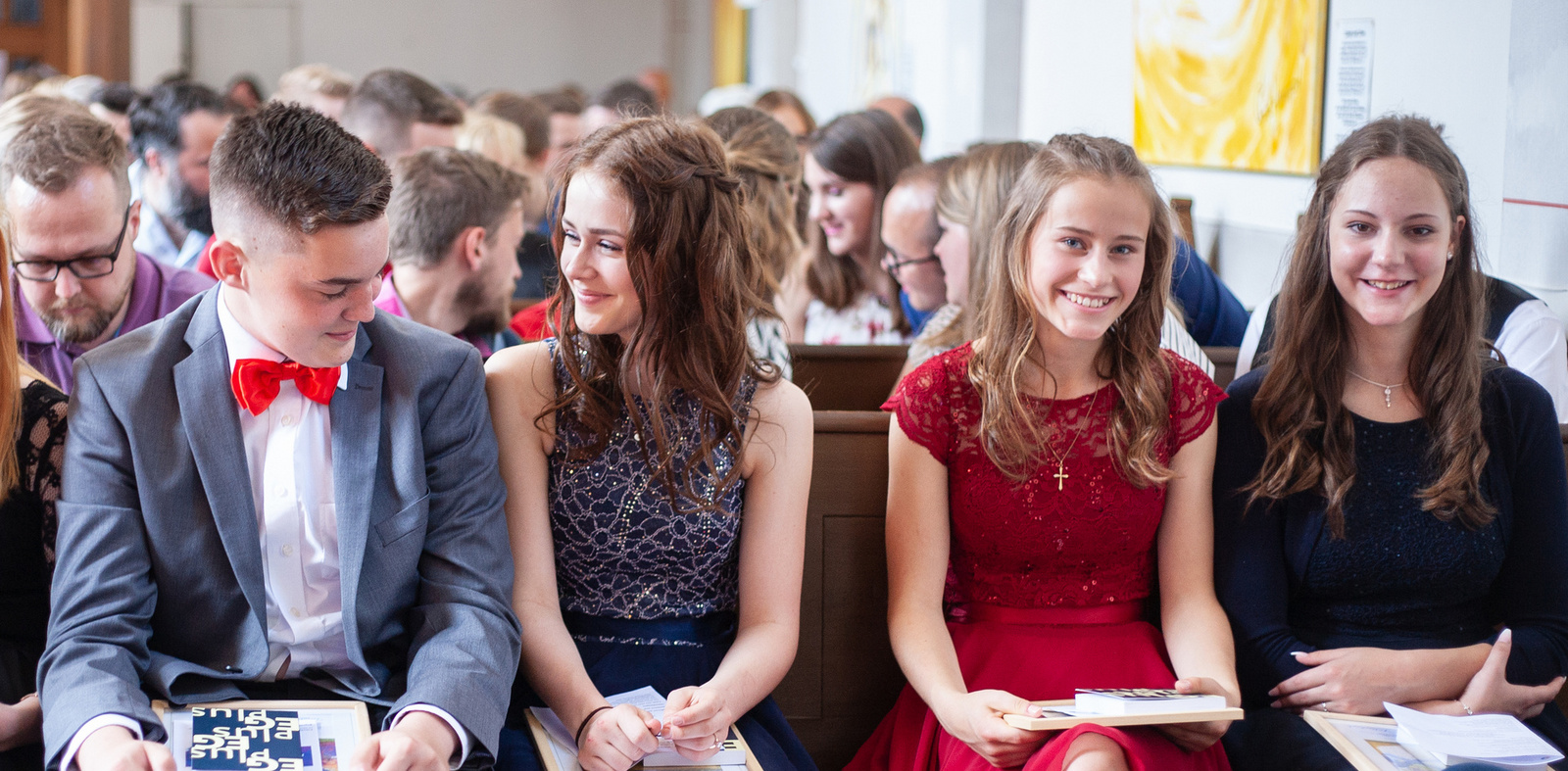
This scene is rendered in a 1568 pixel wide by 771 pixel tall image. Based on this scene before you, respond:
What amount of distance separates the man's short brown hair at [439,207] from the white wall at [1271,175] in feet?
5.72

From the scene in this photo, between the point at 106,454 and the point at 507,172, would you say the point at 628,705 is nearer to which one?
the point at 106,454

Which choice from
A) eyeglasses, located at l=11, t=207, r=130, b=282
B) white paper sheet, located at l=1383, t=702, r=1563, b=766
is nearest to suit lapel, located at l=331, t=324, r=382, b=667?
eyeglasses, located at l=11, t=207, r=130, b=282

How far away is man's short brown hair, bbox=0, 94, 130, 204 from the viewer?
8.27 ft

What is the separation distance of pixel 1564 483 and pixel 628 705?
5.10 ft

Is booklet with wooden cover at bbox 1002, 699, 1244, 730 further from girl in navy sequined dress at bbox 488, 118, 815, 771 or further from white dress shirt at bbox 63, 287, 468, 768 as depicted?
white dress shirt at bbox 63, 287, 468, 768

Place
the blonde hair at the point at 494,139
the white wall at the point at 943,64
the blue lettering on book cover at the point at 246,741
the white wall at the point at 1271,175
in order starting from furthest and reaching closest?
1. the white wall at the point at 943,64
2. the blonde hair at the point at 494,139
3. the white wall at the point at 1271,175
4. the blue lettering on book cover at the point at 246,741

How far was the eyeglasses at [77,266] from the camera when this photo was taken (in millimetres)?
2533

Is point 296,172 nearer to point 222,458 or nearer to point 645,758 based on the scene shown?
point 222,458

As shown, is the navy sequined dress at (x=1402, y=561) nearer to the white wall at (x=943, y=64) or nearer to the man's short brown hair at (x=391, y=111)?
the man's short brown hair at (x=391, y=111)

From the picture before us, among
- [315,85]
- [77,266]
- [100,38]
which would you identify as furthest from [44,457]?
[100,38]

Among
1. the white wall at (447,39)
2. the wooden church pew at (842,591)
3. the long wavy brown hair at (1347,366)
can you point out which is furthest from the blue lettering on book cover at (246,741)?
the white wall at (447,39)

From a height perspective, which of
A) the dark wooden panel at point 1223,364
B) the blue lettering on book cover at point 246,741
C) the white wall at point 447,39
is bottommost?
the blue lettering on book cover at point 246,741

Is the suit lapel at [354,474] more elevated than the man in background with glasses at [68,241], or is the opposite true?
the man in background with glasses at [68,241]

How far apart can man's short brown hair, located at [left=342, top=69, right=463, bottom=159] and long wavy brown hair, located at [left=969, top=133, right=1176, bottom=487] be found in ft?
11.2
